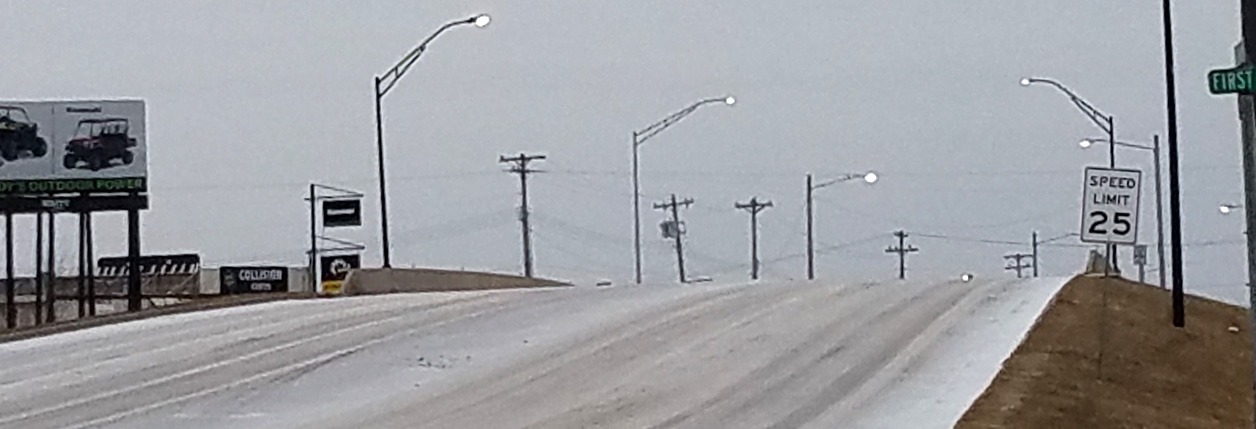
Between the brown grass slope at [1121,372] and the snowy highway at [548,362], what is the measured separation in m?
0.48

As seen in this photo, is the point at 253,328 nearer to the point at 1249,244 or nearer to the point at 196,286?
→ the point at 1249,244

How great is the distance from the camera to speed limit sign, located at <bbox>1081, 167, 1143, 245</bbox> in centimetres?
3131

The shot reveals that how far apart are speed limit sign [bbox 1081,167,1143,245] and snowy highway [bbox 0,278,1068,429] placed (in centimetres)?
150

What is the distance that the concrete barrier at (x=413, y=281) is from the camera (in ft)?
155

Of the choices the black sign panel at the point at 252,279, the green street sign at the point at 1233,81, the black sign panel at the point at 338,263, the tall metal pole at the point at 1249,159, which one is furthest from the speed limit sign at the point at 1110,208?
the black sign panel at the point at 252,279


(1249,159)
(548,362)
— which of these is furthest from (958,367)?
(1249,159)

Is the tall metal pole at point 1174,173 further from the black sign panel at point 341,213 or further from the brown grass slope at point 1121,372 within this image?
the black sign panel at point 341,213

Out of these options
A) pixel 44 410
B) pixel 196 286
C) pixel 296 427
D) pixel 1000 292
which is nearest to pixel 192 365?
pixel 44 410

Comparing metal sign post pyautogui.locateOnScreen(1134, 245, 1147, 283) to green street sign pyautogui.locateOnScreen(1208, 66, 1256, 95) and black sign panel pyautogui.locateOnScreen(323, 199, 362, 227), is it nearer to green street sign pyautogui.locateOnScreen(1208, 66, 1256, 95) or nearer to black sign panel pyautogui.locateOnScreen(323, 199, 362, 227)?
black sign panel pyautogui.locateOnScreen(323, 199, 362, 227)

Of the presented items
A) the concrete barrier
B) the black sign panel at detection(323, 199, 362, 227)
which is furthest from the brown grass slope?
the black sign panel at detection(323, 199, 362, 227)

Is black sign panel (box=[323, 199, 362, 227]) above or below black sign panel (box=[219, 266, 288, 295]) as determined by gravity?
above

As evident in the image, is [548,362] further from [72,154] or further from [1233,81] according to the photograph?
[72,154]

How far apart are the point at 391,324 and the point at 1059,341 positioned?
423 inches

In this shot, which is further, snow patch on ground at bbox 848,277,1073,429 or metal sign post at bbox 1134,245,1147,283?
metal sign post at bbox 1134,245,1147,283
